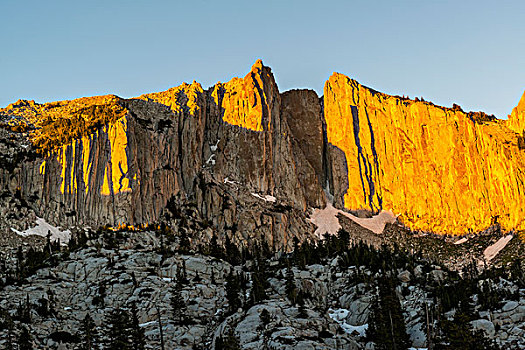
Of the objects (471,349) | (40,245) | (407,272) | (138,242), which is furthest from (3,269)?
(471,349)

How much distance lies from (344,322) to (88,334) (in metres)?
58.4

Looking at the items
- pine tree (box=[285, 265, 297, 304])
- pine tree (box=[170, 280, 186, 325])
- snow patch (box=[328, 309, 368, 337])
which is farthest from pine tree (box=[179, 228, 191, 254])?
snow patch (box=[328, 309, 368, 337])

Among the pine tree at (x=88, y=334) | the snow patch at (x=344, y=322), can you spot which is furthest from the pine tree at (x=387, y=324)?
the pine tree at (x=88, y=334)

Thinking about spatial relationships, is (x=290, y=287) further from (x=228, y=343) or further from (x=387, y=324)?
(x=228, y=343)

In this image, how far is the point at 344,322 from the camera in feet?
444

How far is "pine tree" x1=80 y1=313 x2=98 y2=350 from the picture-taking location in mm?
105537

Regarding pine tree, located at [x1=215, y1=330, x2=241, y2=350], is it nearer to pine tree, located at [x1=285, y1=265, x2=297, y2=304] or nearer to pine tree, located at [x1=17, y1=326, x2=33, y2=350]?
pine tree, located at [x1=285, y1=265, x2=297, y2=304]

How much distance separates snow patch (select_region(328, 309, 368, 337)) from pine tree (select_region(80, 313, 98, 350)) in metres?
52.7

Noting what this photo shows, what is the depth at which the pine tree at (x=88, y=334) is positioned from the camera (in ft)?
346

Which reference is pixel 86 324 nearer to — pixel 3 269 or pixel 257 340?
pixel 257 340

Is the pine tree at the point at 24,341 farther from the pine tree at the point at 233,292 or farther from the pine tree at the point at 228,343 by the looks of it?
the pine tree at the point at 233,292

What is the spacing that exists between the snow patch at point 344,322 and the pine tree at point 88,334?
52.7m

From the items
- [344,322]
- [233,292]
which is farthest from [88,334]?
[344,322]

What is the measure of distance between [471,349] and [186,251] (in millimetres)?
101911
